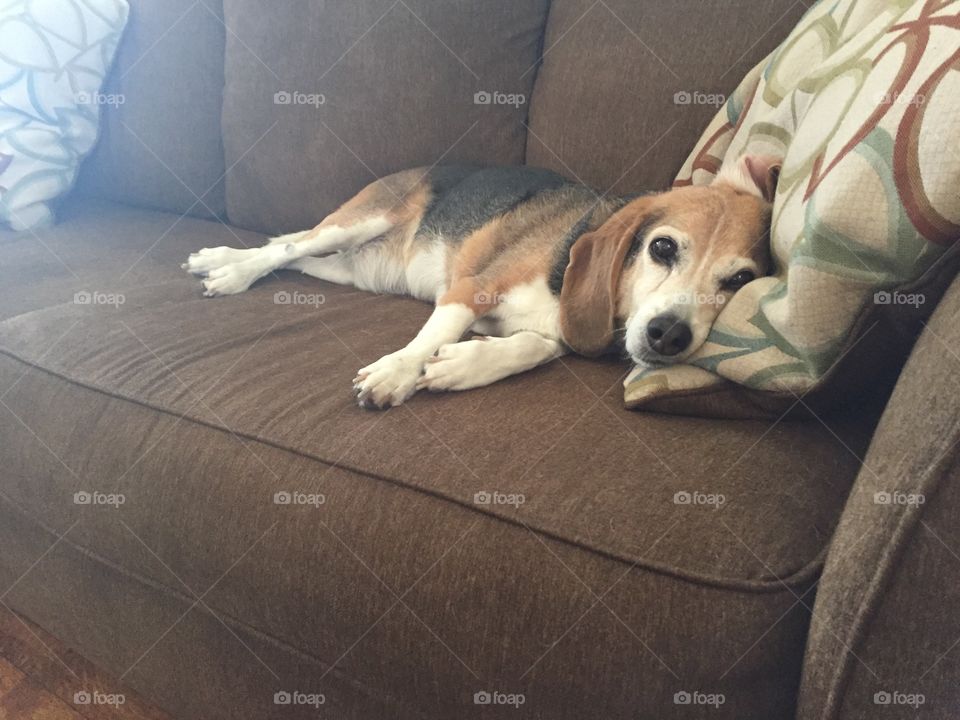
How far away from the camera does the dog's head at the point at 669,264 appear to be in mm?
1304

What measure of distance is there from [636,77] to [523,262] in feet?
1.88

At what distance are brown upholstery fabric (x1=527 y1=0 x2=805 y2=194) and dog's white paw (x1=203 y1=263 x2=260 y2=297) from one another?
0.87 metres

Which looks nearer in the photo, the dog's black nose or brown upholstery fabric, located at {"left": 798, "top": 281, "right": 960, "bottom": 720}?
brown upholstery fabric, located at {"left": 798, "top": 281, "right": 960, "bottom": 720}

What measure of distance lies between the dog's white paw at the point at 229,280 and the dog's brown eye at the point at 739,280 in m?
1.20

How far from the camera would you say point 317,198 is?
88.8 inches

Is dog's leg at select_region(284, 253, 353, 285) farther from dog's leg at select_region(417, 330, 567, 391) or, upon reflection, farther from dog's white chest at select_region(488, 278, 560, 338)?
dog's leg at select_region(417, 330, 567, 391)

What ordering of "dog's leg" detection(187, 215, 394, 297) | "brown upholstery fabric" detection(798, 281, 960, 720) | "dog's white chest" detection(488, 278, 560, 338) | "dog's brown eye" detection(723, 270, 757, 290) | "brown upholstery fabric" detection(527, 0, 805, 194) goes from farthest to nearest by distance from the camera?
"dog's leg" detection(187, 215, 394, 297) → "brown upholstery fabric" detection(527, 0, 805, 194) → "dog's white chest" detection(488, 278, 560, 338) → "dog's brown eye" detection(723, 270, 757, 290) → "brown upholstery fabric" detection(798, 281, 960, 720)

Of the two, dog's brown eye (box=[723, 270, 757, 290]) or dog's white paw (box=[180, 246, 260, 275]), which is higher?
dog's brown eye (box=[723, 270, 757, 290])

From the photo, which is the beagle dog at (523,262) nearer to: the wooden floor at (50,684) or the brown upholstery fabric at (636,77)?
the brown upholstery fabric at (636,77)

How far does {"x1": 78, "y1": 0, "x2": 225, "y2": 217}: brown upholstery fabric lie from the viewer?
2.37 m

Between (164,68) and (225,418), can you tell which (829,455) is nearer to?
(225,418)

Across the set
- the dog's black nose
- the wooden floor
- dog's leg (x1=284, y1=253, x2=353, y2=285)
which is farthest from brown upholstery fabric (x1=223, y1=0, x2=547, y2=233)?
the wooden floor

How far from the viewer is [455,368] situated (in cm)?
131

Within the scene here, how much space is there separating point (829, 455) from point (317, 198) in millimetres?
1710
